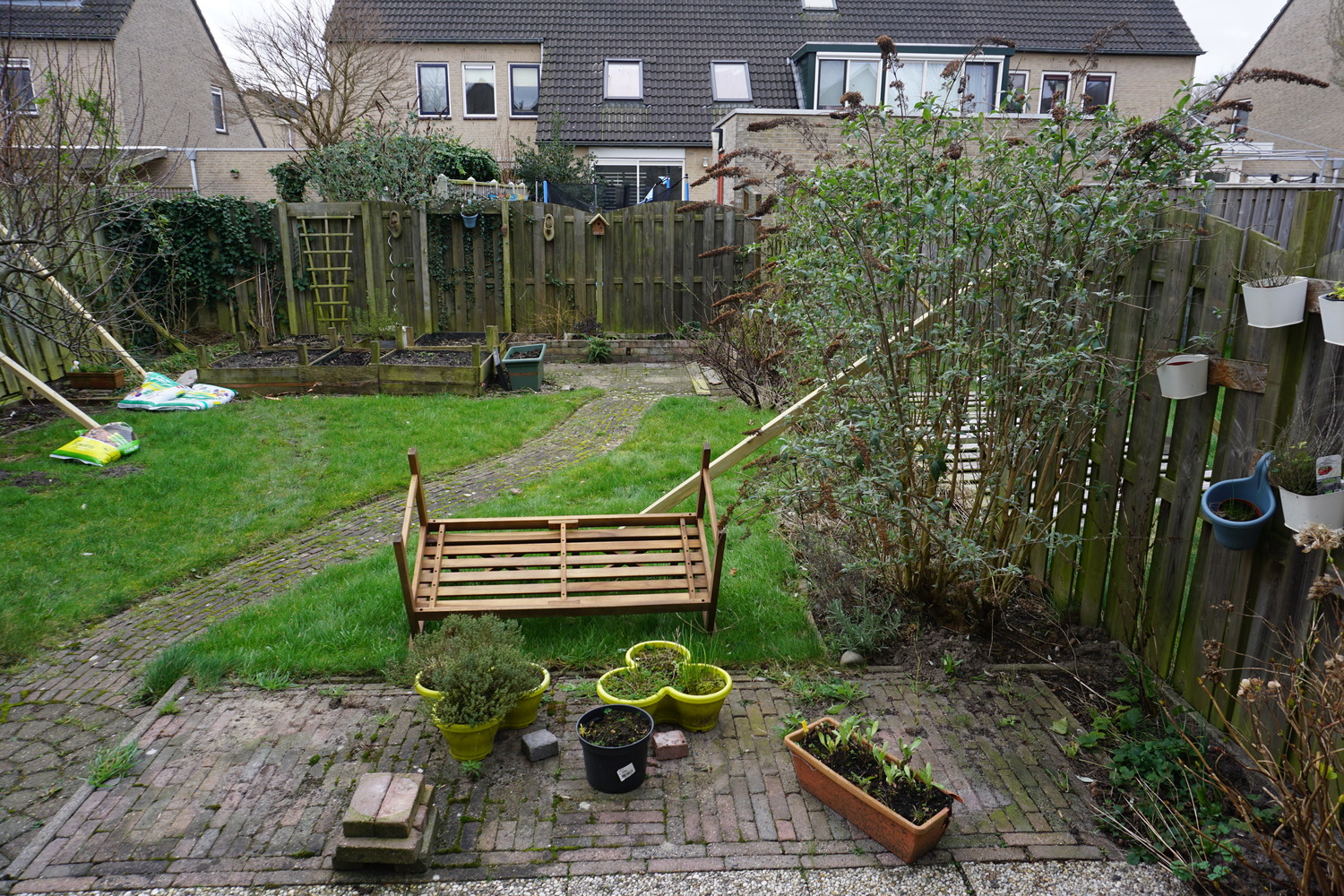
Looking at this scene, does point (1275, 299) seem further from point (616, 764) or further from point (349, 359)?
point (349, 359)

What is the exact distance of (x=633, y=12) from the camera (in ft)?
79.8

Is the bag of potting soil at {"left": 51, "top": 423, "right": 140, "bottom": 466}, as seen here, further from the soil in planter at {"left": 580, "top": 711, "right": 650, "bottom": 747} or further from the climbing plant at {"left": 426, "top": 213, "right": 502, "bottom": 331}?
the climbing plant at {"left": 426, "top": 213, "right": 502, "bottom": 331}

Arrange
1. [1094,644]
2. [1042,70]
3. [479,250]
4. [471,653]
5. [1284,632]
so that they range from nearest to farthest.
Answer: [1284,632] < [471,653] < [1094,644] < [479,250] < [1042,70]

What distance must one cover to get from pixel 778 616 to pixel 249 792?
2.73 m

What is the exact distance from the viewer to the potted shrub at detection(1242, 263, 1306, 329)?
294 cm

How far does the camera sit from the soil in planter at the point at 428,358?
36.7 ft

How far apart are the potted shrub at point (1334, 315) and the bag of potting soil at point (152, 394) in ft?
33.3

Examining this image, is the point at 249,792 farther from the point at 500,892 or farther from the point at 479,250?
the point at 479,250

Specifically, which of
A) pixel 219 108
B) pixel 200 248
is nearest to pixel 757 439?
pixel 200 248

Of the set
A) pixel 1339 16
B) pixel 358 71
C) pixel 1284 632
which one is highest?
pixel 1339 16

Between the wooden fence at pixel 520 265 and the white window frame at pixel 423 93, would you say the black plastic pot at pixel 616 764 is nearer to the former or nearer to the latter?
the wooden fence at pixel 520 265

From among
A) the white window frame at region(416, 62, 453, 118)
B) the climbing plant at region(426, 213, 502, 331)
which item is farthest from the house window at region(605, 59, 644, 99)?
the climbing plant at region(426, 213, 502, 331)

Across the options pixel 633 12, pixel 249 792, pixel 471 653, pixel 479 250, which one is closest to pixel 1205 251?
pixel 471 653

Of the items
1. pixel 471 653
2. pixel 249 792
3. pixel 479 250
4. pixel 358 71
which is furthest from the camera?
pixel 358 71
